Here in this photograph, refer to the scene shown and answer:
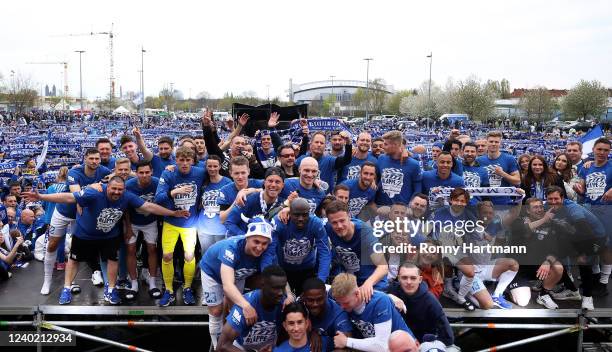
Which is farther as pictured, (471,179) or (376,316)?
(471,179)

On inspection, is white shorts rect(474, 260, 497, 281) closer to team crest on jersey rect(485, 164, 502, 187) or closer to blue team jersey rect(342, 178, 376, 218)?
blue team jersey rect(342, 178, 376, 218)

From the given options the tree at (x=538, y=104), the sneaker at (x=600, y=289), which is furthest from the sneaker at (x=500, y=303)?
the tree at (x=538, y=104)

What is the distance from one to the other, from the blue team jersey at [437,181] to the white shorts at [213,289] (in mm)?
2802

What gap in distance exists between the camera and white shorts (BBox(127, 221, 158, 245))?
6055mm

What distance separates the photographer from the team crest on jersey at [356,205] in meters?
6.07

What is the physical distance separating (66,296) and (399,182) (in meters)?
4.18

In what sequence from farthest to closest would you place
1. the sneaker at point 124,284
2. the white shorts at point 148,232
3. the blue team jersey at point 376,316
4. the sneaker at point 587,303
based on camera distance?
the sneaker at point 124,284, the white shorts at point 148,232, the sneaker at point 587,303, the blue team jersey at point 376,316

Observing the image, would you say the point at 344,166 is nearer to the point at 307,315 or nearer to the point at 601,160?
the point at 307,315

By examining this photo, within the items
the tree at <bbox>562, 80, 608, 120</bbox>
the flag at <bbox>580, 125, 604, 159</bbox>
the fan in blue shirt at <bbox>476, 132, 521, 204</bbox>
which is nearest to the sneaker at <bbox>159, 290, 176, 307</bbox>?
the fan in blue shirt at <bbox>476, 132, 521, 204</bbox>

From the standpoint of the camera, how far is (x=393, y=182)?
6.45 meters

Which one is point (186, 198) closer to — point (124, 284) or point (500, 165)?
point (124, 284)

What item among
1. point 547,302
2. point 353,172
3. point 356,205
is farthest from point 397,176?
point 547,302

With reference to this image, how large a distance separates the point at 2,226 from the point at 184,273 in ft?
10.9

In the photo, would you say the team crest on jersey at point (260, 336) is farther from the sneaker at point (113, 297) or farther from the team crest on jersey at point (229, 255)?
the sneaker at point (113, 297)
